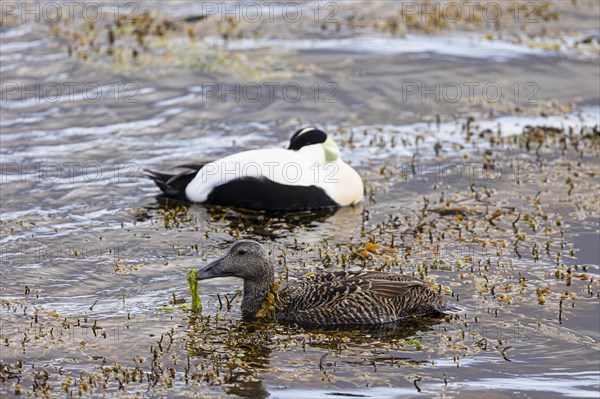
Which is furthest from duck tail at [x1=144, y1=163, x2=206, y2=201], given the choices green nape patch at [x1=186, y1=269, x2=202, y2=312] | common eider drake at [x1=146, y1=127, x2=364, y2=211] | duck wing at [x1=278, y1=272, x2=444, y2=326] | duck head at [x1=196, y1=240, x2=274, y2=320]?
duck wing at [x1=278, y1=272, x2=444, y2=326]

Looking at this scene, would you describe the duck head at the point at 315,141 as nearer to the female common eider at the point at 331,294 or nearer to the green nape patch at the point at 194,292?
the female common eider at the point at 331,294

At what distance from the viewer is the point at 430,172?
12945mm

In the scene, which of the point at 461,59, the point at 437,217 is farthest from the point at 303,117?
the point at 437,217

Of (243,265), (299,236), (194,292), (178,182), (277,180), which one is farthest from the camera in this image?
(178,182)

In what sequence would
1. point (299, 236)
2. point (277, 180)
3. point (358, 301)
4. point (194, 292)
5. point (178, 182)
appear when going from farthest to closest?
point (178, 182), point (277, 180), point (299, 236), point (194, 292), point (358, 301)

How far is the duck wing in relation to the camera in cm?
834

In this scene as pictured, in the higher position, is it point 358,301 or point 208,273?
point 208,273

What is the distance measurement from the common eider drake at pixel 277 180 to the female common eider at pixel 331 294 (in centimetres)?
318

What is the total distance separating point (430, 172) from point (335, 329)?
499 cm

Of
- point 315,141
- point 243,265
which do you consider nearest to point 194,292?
point 243,265

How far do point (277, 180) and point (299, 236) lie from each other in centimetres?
107

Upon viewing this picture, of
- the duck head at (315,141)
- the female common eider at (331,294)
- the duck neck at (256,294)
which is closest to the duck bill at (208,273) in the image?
the female common eider at (331,294)

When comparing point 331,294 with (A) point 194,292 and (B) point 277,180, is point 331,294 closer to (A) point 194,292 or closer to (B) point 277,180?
(A) point 194,292

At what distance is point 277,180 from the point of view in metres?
11.8
